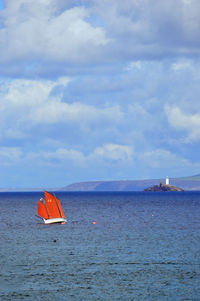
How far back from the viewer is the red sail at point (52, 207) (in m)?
111

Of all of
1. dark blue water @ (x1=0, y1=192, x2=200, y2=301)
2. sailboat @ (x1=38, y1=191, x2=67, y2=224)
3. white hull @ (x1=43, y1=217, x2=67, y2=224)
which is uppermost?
sailboat @ (x1=38, y1=191, x2=67, y2=224)

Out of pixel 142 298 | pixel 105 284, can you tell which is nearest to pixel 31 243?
pixel 105 284

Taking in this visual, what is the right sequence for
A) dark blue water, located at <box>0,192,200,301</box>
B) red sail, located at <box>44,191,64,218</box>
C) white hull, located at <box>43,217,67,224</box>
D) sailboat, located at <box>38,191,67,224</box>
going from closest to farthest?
dark blue water, located at <box>0,192,200,301</box> → white hull, located at <box>43,217,67,224</box> → sailboat, located at <box>38,191,67,224</box> → red sail, located at <box>44,191,64,218</box>

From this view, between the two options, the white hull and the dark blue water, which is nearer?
the dark blue water

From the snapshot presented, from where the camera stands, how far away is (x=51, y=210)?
11450cm

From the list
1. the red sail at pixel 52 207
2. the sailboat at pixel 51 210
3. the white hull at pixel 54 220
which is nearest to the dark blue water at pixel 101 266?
the white hull at pixel 54 220

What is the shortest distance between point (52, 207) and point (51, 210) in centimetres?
151

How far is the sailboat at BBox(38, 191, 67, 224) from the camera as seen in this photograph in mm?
108769

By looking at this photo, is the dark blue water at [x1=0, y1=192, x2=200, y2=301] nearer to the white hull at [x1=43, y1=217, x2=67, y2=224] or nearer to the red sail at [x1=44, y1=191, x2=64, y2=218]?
the white hull at [x1=43, y1=217, x2=67, y2=224]

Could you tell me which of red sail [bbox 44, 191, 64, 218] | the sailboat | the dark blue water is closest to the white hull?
the sailboat

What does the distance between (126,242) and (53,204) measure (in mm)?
44204

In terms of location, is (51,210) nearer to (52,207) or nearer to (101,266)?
(52,207)

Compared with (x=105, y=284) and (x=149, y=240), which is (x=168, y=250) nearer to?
(x=149, y=240)

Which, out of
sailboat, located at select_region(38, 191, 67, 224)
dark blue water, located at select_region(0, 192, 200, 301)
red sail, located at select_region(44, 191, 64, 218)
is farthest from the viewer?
red sail, located at select_region(44, 191, 64, 218)
